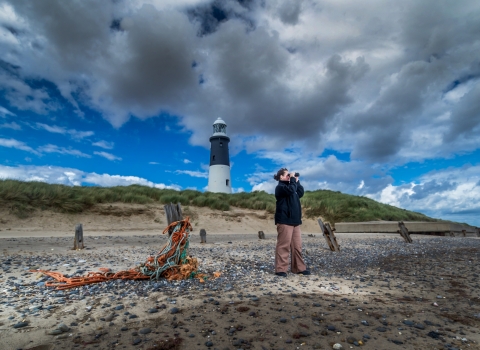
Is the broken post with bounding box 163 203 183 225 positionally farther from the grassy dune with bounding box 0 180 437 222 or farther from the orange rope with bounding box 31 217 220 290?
the grassy dune with bounding box 0 180 437 222

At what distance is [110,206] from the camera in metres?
18.1

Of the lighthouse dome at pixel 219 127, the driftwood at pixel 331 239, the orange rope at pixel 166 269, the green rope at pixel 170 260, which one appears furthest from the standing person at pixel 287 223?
the lighthouse dome at pixel 219 127

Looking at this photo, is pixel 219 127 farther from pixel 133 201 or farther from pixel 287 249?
pixel 287 249

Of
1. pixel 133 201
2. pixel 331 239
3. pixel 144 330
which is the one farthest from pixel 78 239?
pixel 133 201

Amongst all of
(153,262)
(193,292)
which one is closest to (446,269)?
(193,292)

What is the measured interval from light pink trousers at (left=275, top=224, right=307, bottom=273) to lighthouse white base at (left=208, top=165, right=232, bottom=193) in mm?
29833

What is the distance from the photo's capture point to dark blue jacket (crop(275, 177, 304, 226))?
6.84 meters

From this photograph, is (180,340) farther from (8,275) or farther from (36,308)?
(8,275)

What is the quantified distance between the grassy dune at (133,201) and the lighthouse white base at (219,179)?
35.0 ft

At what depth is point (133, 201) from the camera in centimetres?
1944

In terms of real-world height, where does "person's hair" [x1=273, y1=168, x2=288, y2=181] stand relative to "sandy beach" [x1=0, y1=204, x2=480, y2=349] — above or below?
above

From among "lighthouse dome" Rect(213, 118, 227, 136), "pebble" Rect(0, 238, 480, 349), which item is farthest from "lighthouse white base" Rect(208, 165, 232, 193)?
"pebble" Rect(0, 238, 480, 349)

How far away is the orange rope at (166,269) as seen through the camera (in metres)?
5.62

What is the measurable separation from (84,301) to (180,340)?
2052mm
